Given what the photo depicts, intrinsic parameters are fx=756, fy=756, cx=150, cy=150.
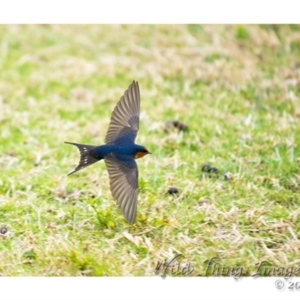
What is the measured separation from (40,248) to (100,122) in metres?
1.64

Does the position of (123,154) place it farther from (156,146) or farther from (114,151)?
(156,146)

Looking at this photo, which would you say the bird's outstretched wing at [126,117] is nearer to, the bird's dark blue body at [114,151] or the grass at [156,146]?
the bird's dark blue body at [114,151]

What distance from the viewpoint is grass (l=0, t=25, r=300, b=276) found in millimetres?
3564

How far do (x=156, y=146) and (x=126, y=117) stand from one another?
0.73m

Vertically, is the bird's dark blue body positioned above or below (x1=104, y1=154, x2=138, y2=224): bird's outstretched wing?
above

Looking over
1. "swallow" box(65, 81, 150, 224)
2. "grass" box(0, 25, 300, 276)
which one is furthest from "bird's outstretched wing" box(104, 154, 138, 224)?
"grass" box(0, 25, 300, 276)

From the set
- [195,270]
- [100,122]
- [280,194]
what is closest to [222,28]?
[100,122]

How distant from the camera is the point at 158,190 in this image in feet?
13.3

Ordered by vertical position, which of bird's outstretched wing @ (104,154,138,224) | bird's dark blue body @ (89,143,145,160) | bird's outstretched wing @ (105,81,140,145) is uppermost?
bird's outstretched wing @ (105,81,140,145)

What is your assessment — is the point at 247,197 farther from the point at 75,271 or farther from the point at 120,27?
the point at 120,27

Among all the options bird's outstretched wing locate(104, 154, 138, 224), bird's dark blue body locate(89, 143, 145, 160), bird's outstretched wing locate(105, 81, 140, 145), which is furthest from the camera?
bird's outstretched wing locate(105, 81, 140, 145)

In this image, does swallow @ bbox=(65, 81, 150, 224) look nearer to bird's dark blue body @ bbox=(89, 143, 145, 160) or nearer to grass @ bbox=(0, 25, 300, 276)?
bird's dark blue body @ bbox=(89, 143, 145, 160)

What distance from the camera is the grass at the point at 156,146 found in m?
3.56

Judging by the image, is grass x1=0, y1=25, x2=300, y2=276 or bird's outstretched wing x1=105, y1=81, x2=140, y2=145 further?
bird's outstretched wing x1=105, y1=81, x2=140, y2=145
